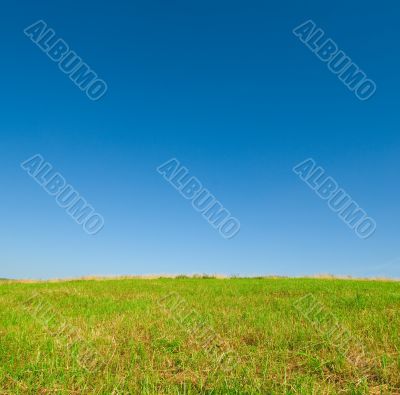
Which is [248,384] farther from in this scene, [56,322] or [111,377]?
[56,322]

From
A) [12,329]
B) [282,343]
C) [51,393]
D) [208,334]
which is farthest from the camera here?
[12,329]

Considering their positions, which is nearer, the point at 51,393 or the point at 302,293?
the point at 51,393

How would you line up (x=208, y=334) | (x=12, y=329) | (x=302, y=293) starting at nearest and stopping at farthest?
(x=208, y=334) < (x=12, y=329) < (x=302, y=293)

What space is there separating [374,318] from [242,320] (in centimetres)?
268

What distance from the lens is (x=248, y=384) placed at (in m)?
4.56

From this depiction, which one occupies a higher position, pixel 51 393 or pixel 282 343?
pixel 282 343

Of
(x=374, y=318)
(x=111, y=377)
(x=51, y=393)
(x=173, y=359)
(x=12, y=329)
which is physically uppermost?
(x=374, y=318)

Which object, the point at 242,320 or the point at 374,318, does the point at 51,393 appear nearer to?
the point at 242,320

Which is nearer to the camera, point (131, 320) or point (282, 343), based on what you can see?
point (282, 343)

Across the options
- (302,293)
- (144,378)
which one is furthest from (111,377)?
(302,293)

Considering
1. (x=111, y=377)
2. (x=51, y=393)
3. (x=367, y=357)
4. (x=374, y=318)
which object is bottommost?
(x=51, y=393)

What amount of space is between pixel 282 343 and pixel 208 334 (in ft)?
→ 4.22

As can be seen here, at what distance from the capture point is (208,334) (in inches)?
270

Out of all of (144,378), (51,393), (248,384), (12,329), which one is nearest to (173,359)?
(144,378)
